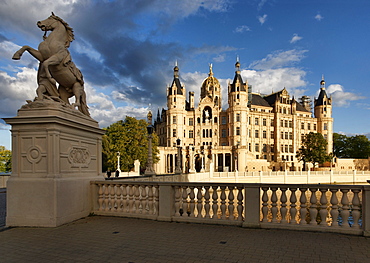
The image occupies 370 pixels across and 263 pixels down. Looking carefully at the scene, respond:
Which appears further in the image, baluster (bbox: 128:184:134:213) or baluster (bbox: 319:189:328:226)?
baluster (bbox: 128:184:134:213)

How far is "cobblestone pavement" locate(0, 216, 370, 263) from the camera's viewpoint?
4.62 metres

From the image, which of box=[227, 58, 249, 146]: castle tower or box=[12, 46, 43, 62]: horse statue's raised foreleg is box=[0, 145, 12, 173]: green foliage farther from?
box=[12, 46, 43, 62]: horse statue's raised foreleg

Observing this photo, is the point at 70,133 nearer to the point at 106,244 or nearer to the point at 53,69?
the point at 53,69

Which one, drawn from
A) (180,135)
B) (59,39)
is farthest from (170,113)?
(59,39)

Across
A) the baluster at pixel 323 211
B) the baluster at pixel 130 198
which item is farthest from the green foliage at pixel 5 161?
the baluster at pixel 323 211

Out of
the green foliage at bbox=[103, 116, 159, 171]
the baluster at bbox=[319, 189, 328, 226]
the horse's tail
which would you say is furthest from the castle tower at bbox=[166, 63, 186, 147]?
the baluster at bbox=[319, 189, 328, 226]

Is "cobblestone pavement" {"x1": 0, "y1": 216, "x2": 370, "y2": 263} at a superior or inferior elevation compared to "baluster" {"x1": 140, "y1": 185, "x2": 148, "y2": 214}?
inferior

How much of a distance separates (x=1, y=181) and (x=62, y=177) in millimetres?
19680

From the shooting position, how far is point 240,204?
689 cm

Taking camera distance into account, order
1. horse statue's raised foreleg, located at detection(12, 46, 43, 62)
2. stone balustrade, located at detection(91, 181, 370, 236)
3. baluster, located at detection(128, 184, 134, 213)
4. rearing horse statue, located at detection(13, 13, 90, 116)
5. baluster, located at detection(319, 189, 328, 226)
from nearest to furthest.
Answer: stone balustrade, located at detection(91, 181, 370, 236)
baluster, located at detection(319, 189, 328, 226)
horse statue's raised foreleg, located at detection(12, 46, 43, 62)
rearing horse statue, located at detection(13, 13, 90, 116)
baluster, located at detection(128, 184, 134, 213)

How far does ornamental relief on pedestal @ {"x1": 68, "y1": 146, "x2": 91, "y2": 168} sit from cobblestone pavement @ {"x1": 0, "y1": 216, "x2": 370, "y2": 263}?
68.1 inches

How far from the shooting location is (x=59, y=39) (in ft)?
25.5

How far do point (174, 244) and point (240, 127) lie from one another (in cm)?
7231

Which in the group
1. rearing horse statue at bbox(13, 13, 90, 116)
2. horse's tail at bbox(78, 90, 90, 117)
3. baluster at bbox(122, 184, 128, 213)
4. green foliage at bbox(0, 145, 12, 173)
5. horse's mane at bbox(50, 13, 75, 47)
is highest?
horse's mane at bbox(50, 13, 75, 47)
